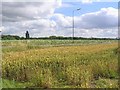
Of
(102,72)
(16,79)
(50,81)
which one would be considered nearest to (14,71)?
(16,79)

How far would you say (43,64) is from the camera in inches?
587

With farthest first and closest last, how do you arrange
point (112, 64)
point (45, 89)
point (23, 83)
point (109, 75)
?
1. point (112, 64)
2. point (109, 75)
3. point (23, 83)
4. point (45, 89)

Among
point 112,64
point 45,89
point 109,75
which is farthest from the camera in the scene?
point 112,64

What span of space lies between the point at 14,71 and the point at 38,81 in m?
2.36

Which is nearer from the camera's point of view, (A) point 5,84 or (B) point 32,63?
(A) point 5,84

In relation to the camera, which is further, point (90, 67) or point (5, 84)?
point (90, 67)

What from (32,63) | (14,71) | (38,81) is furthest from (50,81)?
(32,63)

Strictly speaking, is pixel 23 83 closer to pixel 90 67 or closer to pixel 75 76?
pixel 75 76

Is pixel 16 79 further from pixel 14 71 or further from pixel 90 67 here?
pixel 90 67

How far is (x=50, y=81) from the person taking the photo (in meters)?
10.9

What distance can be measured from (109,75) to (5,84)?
173 inches

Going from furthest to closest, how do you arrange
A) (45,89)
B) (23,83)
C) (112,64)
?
(112,64)
(23,83)
(45,89)

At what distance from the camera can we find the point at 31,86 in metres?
11.0

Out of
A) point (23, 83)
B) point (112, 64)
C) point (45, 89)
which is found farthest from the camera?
point (112, 64)
